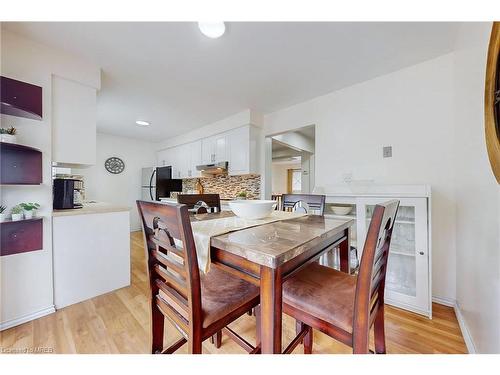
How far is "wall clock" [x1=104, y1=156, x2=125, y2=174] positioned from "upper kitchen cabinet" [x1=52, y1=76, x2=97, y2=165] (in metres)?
3.16

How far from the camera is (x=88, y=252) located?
185cm

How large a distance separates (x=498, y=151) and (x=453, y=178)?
3.78ft

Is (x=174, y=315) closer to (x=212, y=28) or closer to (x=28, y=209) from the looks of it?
(x=28, y=209)

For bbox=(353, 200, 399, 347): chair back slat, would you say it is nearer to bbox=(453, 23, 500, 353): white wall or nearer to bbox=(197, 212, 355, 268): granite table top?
bbox=(197, 212, 355, 268): granite table top

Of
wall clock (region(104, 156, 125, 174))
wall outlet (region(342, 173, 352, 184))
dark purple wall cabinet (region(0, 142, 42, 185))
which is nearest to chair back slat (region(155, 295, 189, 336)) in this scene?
dark purple wall cabinet (region(0, 142, 42, 185))

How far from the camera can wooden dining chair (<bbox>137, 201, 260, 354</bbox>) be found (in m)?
0.73

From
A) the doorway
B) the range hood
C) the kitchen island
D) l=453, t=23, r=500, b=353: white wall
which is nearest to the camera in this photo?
l=453, t=23, r=500, b=353: white wall

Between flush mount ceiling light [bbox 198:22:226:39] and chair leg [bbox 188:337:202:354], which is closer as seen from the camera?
chair leg [bbox 188:337:202:354]

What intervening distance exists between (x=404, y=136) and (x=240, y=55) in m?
1.78

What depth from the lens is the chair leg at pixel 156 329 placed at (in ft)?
3.47

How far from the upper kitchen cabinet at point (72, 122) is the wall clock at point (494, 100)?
2.80 meters

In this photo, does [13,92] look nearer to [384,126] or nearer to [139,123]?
[139,123]

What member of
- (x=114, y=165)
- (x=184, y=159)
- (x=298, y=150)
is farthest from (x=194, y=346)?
(x=114, y=165)

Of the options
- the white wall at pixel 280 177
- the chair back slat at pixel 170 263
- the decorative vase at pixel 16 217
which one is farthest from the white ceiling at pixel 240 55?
the white wall at pixel 280 177
